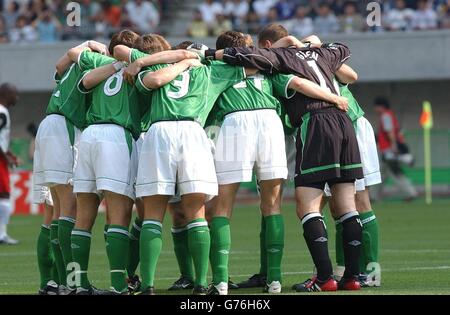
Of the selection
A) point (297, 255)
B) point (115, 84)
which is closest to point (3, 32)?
point (297, 255)

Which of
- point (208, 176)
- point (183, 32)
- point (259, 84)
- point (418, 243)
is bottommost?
point (418, 243)

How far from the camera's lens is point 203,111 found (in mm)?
10148

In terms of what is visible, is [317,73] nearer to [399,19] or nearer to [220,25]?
[399,19]

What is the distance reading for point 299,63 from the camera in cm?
1059

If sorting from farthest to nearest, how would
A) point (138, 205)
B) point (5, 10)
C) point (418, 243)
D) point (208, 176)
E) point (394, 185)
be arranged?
point (5, 10), point (394, 185), point (418, 243), point (138, 205), point (208, 176)

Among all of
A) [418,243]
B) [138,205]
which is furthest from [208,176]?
[418,243]

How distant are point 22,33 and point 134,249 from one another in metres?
23.1

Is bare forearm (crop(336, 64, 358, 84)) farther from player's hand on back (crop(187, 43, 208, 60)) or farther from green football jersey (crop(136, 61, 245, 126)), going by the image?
player's hand on back (crop(187, 43, 208, 60))

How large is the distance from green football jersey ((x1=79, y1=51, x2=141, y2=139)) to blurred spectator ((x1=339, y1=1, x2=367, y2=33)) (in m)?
21.4

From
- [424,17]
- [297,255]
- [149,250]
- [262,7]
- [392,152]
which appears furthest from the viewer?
[262,7]

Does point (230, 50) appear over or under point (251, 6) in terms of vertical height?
under

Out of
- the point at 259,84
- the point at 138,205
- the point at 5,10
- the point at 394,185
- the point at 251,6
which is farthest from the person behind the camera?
the point at 5,10

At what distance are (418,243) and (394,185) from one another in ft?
39.8

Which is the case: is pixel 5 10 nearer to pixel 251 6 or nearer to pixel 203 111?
pixel 251 6
